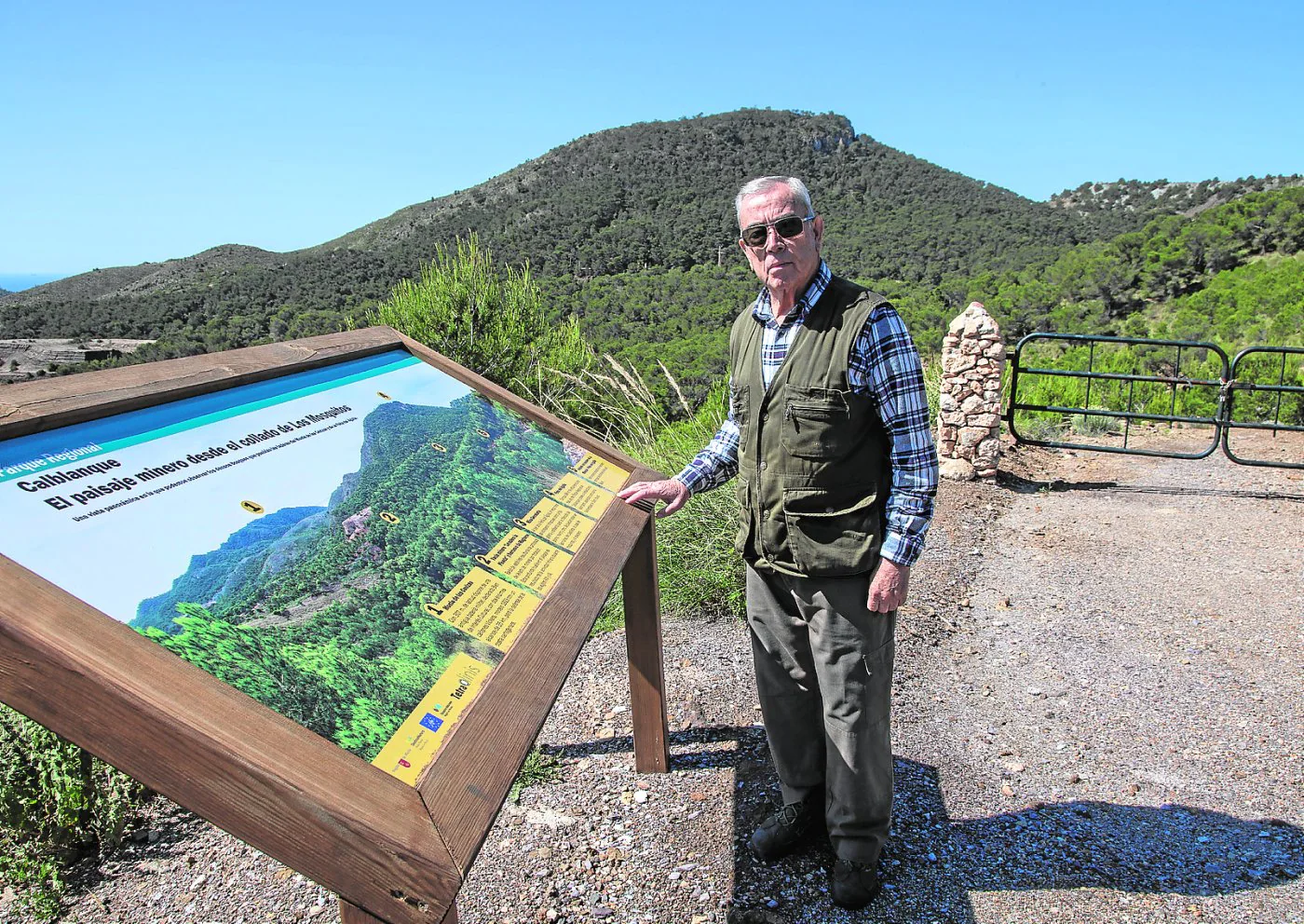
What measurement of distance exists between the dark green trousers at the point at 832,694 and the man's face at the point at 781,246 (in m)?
0.79

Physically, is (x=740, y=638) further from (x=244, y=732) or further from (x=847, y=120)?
(x=847, y=120)

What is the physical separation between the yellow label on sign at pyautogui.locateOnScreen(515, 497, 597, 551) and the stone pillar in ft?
16.5

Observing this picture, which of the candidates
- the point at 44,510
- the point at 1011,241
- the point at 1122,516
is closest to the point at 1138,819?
the point at 44,510

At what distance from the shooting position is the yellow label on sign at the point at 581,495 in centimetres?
238

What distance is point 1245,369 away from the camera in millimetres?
11133

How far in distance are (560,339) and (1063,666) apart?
224 inches

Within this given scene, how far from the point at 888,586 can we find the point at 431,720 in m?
1.24

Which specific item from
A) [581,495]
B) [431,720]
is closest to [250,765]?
[431,720]

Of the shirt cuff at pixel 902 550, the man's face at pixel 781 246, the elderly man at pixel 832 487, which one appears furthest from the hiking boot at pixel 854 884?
the man's face at pixel 781 246

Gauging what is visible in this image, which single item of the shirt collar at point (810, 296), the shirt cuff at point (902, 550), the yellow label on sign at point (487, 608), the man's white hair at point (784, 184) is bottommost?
the shirt cuff at point (902, 550)

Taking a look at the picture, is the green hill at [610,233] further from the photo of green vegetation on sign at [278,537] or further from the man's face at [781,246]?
the man's face at [781,246]

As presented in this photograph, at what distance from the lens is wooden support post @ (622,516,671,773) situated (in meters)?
2.91

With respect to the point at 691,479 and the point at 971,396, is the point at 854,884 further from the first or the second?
the point at 971,396

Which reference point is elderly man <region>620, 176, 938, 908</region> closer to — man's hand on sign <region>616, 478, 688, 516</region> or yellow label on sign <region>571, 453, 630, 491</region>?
man's hand on sign <region>616, 478, 688, 516</region>
